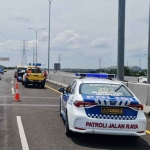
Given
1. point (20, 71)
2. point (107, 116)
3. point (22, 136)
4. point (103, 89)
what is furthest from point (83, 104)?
point (20, 71)

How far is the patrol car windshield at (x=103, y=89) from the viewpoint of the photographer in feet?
28.8

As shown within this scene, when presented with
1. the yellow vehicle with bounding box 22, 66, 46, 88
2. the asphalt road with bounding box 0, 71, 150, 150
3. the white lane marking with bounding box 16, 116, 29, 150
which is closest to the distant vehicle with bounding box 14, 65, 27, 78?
the yellow vehicle with bounding box 22, 66, 46, 88

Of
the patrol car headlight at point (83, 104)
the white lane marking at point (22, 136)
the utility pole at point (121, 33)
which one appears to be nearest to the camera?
the white lane marking at point (22, 136)

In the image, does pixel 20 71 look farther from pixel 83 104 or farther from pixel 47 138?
pixel 83 104

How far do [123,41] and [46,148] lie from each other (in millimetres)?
11109

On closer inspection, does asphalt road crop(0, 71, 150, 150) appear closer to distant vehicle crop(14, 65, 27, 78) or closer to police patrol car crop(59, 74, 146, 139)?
police patrol car crop(59, 74, 146, 139)

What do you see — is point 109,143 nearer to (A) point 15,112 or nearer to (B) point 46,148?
(B) point 46,148

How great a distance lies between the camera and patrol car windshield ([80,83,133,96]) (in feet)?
28.8

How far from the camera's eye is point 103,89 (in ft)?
29.3

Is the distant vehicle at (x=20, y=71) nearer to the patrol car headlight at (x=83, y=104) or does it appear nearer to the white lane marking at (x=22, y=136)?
the white lane marking at (x=22, y=136)

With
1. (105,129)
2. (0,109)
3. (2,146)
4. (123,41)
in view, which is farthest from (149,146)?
(123,41)

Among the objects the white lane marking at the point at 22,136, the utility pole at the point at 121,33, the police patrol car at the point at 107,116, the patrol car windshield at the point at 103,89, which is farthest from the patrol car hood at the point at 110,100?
the utility pole at the point at 121,33

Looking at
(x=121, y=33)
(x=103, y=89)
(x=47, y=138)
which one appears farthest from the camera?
(x=121, y=33)

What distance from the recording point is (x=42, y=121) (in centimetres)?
1124
